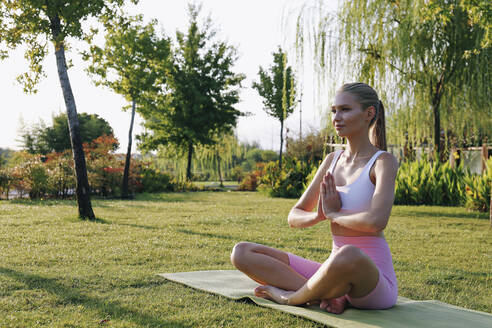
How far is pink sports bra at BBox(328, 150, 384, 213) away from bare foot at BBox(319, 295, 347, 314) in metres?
0.60

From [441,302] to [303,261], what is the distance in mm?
1173

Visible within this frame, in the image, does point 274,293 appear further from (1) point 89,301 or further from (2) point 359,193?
(1) point 89,301

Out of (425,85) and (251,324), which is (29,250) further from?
(425,85)

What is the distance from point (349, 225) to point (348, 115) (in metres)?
0.73

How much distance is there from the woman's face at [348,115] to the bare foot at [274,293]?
1.20 metres

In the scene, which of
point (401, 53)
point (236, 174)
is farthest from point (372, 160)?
point (236, 174)

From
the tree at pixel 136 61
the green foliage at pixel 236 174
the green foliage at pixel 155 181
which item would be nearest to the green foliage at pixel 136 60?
the tree at pixel 136 61

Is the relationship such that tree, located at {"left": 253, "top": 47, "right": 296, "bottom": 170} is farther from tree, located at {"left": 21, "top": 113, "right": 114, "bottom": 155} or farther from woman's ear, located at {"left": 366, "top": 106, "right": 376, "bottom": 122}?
woman's ear, located at {"left": 366, "top": 106, "right": 376, "bottom": 122}

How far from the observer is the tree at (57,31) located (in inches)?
302

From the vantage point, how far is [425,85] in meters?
9.87

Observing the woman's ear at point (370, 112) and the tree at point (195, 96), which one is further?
the tree at point (195, 96)

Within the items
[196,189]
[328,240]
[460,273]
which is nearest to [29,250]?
[328,240]

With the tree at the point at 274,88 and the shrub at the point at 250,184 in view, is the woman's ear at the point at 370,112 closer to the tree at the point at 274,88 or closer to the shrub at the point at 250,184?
the shrub at the point at 250,184

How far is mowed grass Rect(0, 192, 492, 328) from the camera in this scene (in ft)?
10.4
